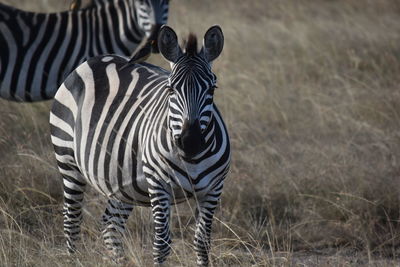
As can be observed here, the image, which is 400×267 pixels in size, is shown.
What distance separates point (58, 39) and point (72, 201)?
287 centimetres

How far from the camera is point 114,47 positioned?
7758 millimetres

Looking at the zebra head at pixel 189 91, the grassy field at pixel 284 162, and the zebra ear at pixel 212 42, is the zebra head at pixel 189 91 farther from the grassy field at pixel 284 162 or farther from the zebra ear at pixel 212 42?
the grassy field at pixel 284 162

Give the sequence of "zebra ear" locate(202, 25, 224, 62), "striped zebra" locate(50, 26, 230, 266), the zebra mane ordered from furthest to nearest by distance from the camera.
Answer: "zebra ear" locate(202, 25, 224, 62) < the zebra mane < "striped zebra" locate(50, 26, 230, 266)

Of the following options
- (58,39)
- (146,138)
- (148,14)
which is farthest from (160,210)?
(148,14)

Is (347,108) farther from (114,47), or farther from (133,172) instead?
(133,172)

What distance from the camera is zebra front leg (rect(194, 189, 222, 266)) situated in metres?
4.37

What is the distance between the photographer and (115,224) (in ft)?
17.1

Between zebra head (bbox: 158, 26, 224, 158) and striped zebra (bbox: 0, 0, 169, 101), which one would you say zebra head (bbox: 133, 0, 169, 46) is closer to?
striped zebra (bbox: 0, 0, 169, 101)

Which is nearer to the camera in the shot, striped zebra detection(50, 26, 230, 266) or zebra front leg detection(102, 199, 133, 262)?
striped zebra detection(50, 26, 230, 266)

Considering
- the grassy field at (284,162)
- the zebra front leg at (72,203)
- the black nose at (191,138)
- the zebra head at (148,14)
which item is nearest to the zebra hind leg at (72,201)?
the zebra front leg at (72,203)

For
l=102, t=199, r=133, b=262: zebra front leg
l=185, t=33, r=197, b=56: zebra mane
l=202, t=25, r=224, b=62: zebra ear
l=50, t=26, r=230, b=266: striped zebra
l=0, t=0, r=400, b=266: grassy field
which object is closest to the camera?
l=50, t=26, r=230, b=266: striped zebra

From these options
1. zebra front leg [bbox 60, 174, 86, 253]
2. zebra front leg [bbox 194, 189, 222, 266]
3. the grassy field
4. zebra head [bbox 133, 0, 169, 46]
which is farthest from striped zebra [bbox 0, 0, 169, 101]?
zebra front leg [bbox 194, 189, 222, 266]

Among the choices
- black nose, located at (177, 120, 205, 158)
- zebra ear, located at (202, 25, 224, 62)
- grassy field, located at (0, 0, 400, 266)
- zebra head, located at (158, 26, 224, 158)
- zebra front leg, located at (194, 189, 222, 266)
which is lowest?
grassy field, located at (0, 0, 400, 266)

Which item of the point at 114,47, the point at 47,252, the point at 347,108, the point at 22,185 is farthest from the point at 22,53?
the point at 347,108
